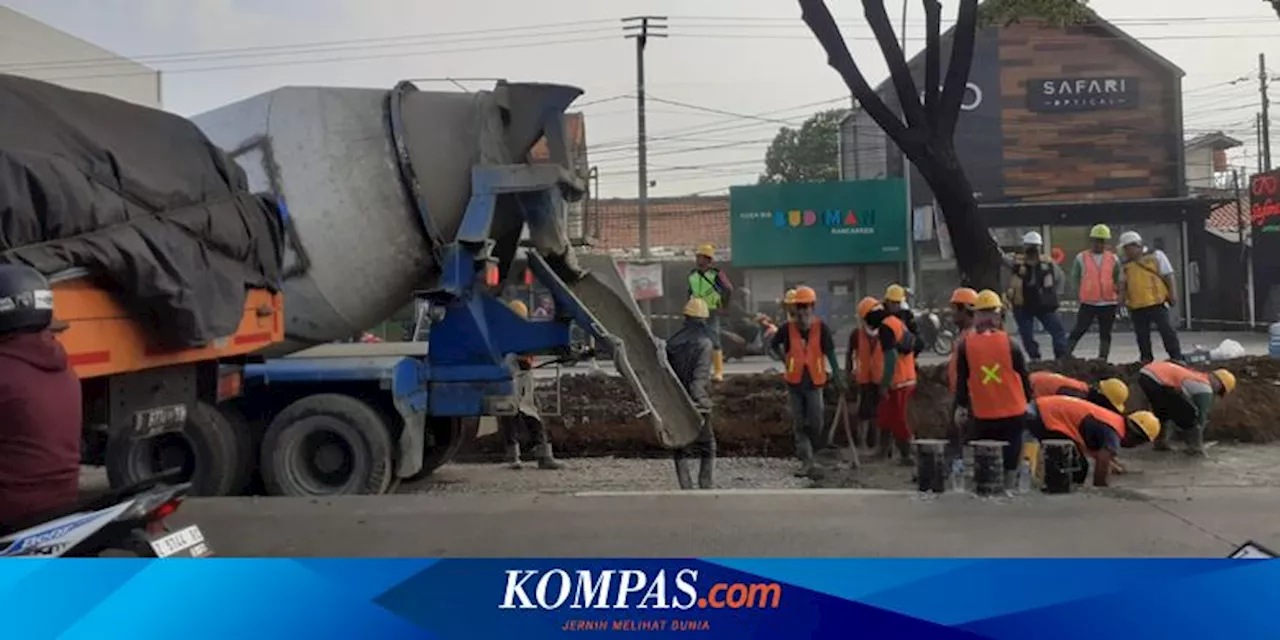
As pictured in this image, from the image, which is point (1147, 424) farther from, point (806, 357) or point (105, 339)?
point (105, 339)

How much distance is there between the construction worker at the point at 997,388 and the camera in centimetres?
684

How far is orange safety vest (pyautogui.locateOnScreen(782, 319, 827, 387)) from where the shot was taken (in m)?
8.88

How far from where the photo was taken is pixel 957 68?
29.6ft

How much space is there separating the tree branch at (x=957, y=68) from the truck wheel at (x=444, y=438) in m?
4.88

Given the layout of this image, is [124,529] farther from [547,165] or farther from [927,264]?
[927,264]

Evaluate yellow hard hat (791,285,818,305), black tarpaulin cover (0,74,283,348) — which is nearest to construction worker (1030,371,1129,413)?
yellow hard hat (791,285,818,305)

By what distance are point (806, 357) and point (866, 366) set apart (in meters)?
0.87

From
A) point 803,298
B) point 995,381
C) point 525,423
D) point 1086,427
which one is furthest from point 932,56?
point 525,423

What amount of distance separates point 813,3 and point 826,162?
14.9 metres

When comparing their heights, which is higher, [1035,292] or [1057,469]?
[1035,292]

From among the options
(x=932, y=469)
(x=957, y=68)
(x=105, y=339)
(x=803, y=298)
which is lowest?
(x=932, y=469)

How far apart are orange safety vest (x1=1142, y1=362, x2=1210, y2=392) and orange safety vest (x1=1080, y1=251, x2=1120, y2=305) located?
2.10 m

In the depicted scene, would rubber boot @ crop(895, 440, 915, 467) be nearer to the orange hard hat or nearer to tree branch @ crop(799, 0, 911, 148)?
the orange hard hat

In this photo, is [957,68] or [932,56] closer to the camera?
[932,56]
